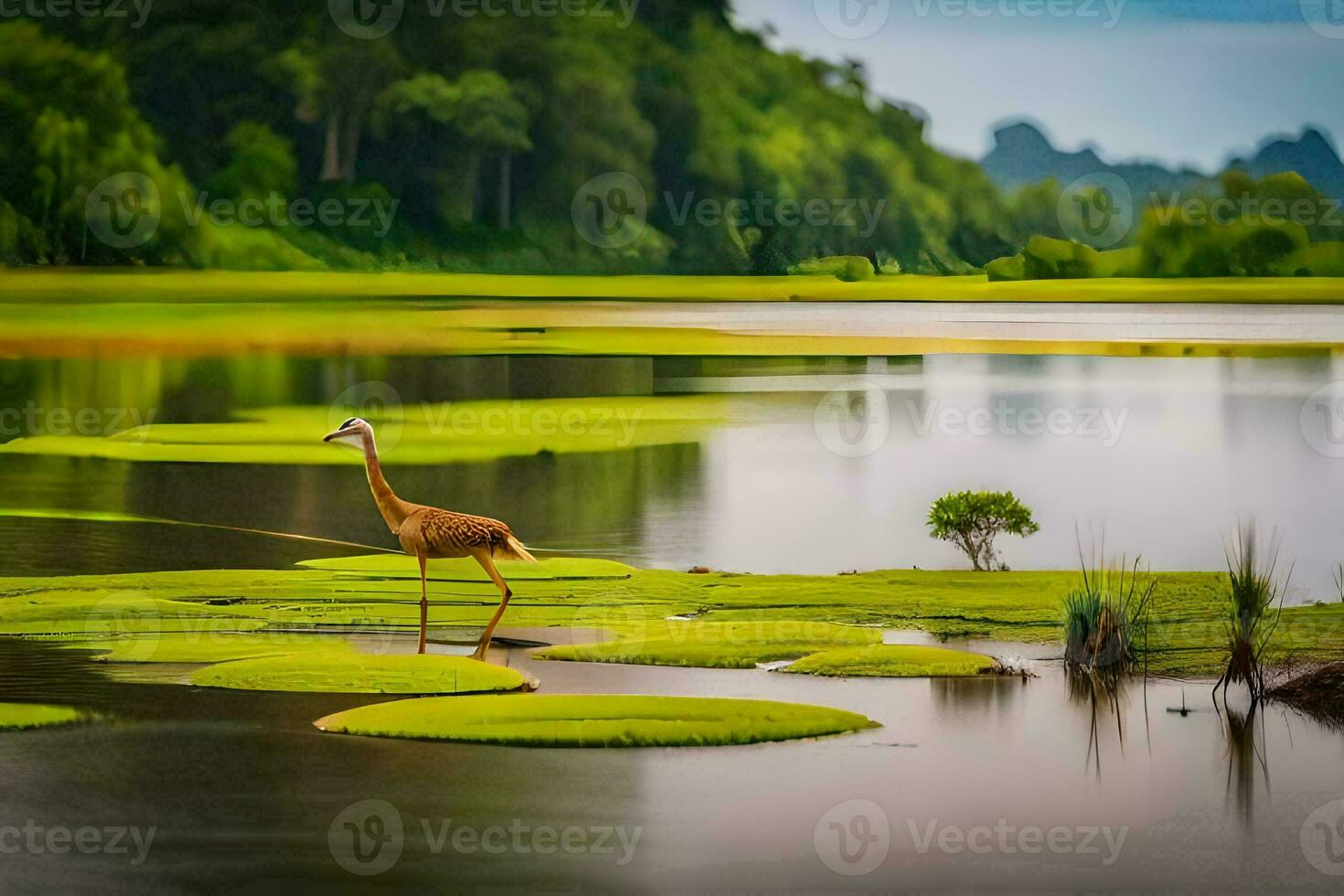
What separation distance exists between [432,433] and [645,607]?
27.2 feet

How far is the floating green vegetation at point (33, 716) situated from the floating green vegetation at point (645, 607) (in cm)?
166

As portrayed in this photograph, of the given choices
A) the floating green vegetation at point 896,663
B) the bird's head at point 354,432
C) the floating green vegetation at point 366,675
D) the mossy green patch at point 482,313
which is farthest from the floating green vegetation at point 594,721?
the mossy green patch at point 482,313

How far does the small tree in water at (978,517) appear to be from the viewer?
12.2m

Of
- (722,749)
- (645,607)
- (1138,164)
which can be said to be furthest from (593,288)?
(722,749)

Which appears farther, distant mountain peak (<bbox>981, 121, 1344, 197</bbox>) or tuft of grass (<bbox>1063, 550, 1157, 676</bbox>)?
distant mountain peak (<bbox>981, 121, 1344, 197</bbox>)

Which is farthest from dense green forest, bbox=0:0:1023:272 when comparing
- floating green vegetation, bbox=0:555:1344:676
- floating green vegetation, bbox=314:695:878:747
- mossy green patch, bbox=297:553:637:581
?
floating green vegetation, bbox=314:695:878:747

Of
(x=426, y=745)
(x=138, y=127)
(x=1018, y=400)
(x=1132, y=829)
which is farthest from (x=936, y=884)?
(x=138, y=127)

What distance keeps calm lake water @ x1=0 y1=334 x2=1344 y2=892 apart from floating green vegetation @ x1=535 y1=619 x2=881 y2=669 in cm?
25

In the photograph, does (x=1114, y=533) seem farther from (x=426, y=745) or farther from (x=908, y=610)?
(x=426, y=745)

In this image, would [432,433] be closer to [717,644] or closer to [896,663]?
[717,644]

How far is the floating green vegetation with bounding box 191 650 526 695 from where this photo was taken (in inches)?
350

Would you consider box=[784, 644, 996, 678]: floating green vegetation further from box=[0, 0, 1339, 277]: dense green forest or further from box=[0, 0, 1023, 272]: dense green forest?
box=[0, 0, 1023, 272]: dense green forest

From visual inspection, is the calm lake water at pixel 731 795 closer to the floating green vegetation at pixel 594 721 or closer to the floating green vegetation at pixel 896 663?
the floating green vegetation at pixel 594 721

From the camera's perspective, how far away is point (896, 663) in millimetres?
9555
